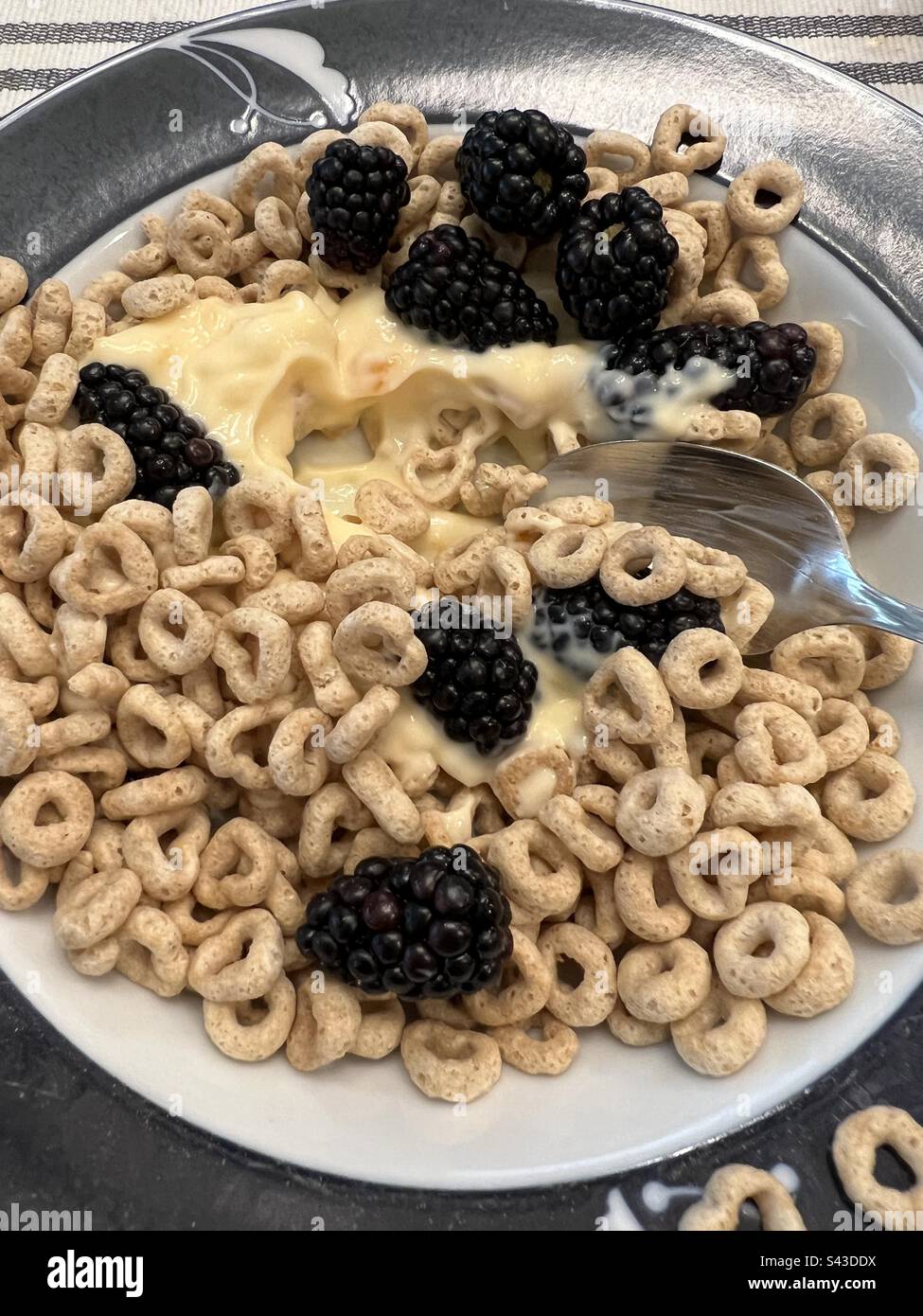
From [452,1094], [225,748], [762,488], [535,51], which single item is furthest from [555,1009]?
[535,51]

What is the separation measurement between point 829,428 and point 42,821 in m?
0.97

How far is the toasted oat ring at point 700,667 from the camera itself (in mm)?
988

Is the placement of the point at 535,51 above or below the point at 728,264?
above

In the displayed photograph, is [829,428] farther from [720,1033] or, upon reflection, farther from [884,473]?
[720,1033]

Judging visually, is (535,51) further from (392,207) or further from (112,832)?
(112,832)

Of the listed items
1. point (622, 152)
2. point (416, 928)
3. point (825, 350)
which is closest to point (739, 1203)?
point (416, 928)

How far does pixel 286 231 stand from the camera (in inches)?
47.7

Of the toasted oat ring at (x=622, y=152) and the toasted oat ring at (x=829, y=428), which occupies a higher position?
the toasted oat ring at (x=622, y=152)

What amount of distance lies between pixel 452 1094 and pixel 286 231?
3.14 ft

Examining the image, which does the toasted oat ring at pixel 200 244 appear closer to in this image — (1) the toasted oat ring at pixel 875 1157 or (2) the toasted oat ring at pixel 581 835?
(2) the toasted oat ring at pixel 581 835

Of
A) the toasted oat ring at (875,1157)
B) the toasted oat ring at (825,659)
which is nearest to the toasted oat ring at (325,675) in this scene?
the toasted oat ring at (825,659)

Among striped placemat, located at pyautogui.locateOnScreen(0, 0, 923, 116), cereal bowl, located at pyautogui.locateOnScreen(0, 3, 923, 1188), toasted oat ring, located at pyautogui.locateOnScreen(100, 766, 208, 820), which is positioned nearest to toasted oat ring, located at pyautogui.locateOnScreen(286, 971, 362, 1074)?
cereal bowl, located at pyautogui.locateOnScreen(0, 3, 923, 1188)

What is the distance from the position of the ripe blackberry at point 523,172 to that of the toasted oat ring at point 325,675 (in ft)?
1.72

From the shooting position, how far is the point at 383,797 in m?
0.95
